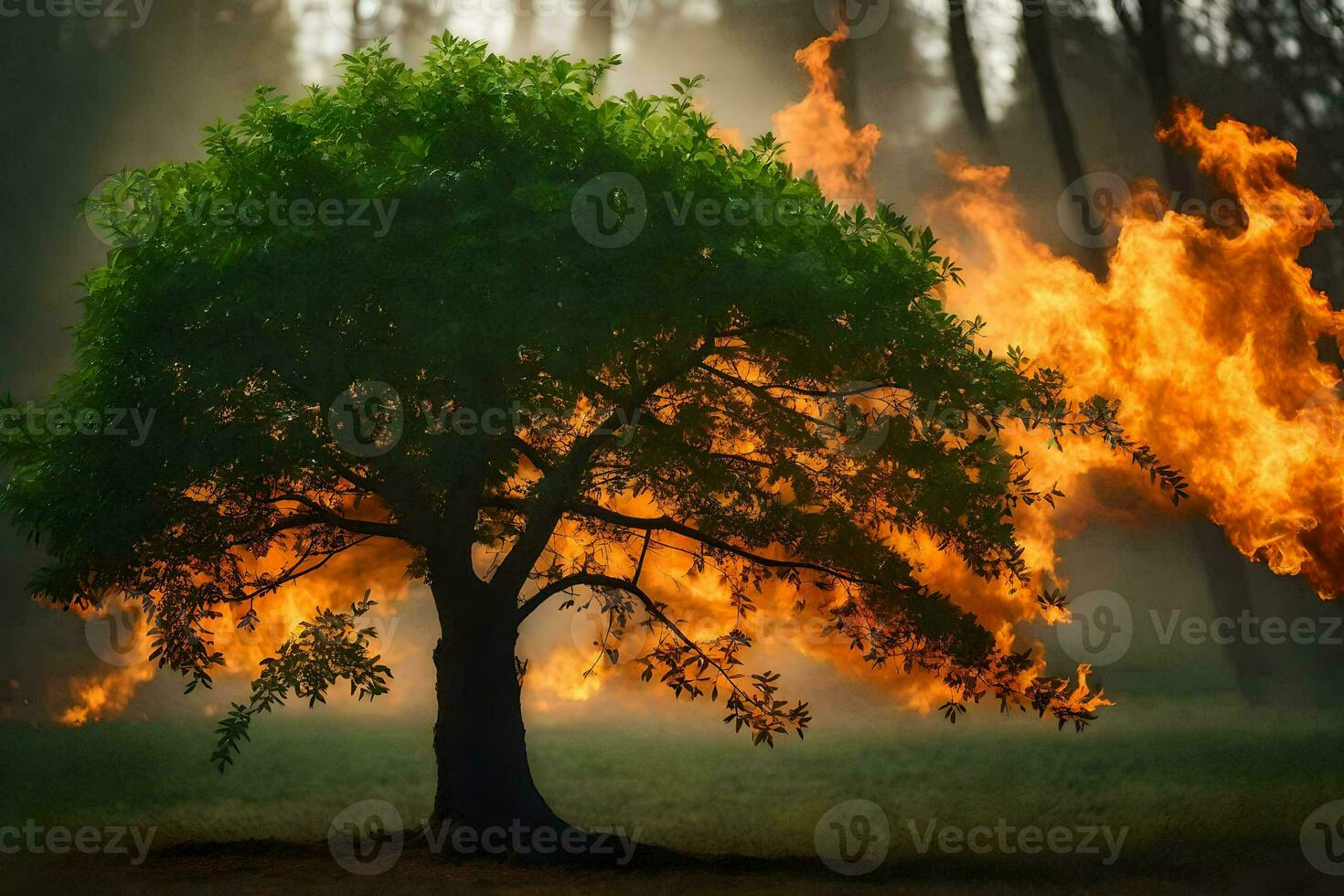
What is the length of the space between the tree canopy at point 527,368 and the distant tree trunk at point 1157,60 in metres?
18.1

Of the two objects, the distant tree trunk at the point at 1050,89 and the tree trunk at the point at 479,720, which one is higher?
the distant tree trunk at the point at 1050,89

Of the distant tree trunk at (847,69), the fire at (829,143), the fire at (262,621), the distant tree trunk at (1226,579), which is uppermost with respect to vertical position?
the distant tree trunk at (847,69)

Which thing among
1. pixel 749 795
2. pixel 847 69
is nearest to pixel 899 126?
pixel 847 69

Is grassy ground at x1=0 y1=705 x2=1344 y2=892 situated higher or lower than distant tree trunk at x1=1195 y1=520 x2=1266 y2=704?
lower

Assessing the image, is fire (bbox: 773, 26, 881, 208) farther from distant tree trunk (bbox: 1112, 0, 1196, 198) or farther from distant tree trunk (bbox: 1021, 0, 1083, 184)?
distant tree trunk (bbox: 1112, 0, 1196, 198)

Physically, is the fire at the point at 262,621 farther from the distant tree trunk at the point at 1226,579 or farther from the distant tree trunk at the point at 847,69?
the distant tree trunk at the point at 1226,579

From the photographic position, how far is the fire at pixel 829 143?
27.3m

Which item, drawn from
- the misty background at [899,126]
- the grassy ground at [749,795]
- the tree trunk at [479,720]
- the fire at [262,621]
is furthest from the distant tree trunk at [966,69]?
the tree trunk at [479,720]

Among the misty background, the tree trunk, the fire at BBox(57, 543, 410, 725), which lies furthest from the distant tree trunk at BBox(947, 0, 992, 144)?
the tree trunk

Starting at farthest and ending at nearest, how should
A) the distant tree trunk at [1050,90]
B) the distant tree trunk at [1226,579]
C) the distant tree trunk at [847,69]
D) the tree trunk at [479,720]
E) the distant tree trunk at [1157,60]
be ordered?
the distant tree trunk at [1226,579] → the distant tree trunk at [1157,60] → the distant tree trunk at [1050,90] → the distant tree trunk at [847,69] → the tree trunk at [479,720]

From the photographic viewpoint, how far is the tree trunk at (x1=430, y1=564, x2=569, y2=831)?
17125mm

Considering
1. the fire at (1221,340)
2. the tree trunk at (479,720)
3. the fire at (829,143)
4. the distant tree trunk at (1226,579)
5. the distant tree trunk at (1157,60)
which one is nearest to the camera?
the tree trunk at (479,720)

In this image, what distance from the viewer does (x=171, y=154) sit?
2827cm

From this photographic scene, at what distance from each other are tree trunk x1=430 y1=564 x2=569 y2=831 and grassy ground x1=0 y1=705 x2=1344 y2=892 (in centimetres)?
93
